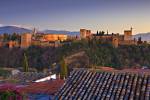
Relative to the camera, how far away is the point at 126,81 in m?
11.2

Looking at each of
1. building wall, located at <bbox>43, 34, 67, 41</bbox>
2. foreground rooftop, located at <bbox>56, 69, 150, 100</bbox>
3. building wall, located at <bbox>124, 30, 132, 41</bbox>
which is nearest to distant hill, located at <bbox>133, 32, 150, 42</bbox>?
building wall, located at <bbox>124, 30, 132, 41</bbox>

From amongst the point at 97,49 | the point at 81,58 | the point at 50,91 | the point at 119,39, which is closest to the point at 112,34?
the point at 119,39

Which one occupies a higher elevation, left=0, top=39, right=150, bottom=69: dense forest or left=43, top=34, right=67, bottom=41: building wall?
left=43, top=34, right=67, bottom=41: building wall

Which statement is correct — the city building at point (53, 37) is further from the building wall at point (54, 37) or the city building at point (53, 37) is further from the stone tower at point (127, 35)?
the stone tower at point (127, 35)

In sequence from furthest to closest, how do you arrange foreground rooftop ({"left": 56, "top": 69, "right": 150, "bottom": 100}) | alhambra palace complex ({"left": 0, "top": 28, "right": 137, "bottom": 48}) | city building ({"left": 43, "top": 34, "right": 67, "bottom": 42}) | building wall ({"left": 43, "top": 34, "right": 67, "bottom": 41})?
building wall ({"left": 43, "top": 34, "right": 67, "bottom": 41}) < city building ({"left": 43, "top": 34, "right": 67, "bottom": 42}) < alhambra palace complex ({"left": 0, "top": 28, "right": 137, "bottom": 48}) < foreground rooftop ({"left": 56, "top": 69, "right": 150, "bottom": 100})

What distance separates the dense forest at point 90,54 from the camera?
65.8 metres

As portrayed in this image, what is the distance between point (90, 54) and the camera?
6912 cm

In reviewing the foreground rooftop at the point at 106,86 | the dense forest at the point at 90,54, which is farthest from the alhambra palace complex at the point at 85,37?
the foreground rooftop at the point at 106,86

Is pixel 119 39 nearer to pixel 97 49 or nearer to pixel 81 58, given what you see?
pixel 97 49

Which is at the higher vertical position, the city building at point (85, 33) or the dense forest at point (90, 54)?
the city building at point (85, 33)

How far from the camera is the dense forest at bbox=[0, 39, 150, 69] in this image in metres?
65.8

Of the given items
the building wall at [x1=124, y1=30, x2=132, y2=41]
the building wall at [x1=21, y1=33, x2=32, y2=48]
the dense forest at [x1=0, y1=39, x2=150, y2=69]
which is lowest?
the dense forest at [x1=0, y1=39, x2=150, y2=69]

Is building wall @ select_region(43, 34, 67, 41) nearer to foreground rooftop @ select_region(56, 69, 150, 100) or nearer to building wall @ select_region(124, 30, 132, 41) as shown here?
building wall @ select_region(124, 30, 132, 41)

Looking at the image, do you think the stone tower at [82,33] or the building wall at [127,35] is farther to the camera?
the stone tower at [82,33]
